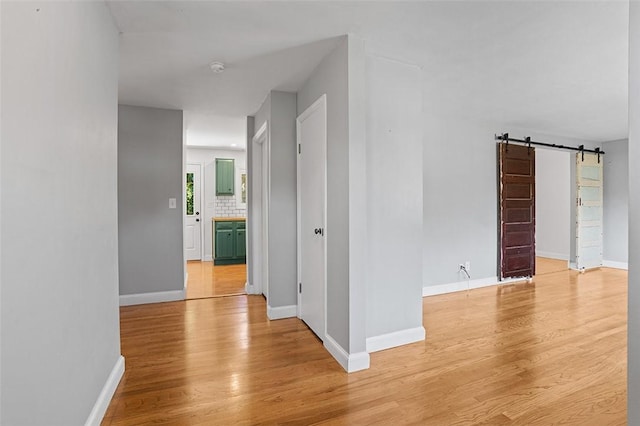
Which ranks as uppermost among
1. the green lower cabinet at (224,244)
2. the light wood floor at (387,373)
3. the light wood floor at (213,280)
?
the green lower cabinet at (224,244)

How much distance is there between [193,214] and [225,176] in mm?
1087

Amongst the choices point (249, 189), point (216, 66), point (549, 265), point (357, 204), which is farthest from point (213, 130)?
point (549, 265)

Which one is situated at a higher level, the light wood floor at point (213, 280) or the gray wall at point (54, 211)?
the gray wall at point (54, 211)

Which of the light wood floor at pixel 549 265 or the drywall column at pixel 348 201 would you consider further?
the light wood floor at pixel 549 265

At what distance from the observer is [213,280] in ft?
16.8

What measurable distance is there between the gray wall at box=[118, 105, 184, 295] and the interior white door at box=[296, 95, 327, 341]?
173cm

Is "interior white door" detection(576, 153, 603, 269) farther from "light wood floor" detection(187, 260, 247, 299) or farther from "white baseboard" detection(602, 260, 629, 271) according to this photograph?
"light wood floor" detection(187, 260, 247, 299)

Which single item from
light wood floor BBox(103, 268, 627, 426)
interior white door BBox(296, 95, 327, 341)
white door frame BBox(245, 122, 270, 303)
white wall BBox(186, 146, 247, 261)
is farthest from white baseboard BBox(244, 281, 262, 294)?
white wall BBox(186, 146, 247, 261)

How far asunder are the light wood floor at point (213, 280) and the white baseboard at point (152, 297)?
19 centimetres

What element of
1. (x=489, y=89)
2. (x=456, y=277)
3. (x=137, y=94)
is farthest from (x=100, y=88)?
(x=456, y=277)

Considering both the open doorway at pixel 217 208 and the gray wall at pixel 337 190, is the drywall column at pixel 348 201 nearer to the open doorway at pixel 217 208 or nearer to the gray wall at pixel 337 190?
the gray wall at pixel 337 190

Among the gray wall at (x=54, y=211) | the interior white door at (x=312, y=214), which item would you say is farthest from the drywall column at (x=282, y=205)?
the gray wall at (x=54, y=211)

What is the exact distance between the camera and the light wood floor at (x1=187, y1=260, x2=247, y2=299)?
440 centimetres

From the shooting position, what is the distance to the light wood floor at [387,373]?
1.80 m
